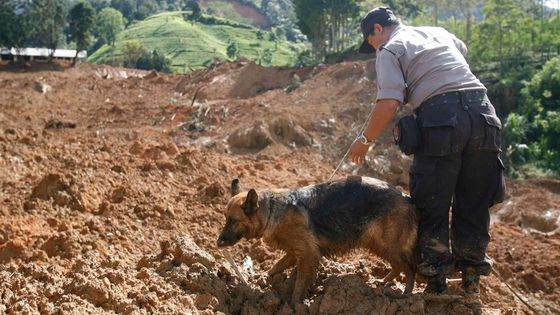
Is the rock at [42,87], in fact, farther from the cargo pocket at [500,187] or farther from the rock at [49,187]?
the cargo pocket at [500,187]

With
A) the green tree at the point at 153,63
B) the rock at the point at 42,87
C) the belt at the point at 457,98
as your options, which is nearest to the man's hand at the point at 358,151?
the belt at the point at 457,98

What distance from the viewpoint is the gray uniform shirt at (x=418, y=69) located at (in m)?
4.97

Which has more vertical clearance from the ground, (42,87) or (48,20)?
(48,20)

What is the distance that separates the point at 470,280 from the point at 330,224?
4.35 feet

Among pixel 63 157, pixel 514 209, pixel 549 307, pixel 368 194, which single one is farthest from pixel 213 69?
pixel 368 194

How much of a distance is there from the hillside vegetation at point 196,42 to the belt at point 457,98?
64.2 meters

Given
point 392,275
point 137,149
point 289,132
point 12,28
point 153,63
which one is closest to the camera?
point 392,275

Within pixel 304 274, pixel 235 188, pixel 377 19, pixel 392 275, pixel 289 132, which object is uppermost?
pixel 377 19

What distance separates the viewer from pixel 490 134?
4.98m

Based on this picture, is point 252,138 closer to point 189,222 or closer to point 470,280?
point 189,222

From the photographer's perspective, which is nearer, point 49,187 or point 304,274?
point 304,274

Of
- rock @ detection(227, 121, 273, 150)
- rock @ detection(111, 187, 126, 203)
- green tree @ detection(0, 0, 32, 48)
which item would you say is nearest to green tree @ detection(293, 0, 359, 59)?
green tree @ detection(0, 0, 32, 48)

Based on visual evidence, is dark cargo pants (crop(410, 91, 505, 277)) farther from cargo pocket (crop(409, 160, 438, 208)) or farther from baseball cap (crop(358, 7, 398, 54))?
baseball cap (crop(358, 7, 398, 54))

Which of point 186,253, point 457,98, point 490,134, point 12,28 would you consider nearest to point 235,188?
point 186,253
